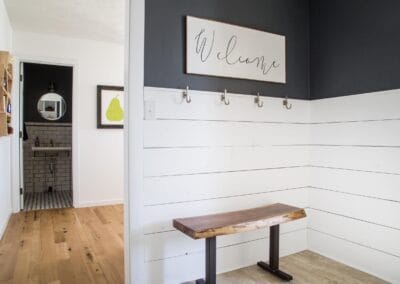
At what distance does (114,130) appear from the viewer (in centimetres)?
447

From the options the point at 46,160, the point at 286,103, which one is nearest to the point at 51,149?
the point at 46,160

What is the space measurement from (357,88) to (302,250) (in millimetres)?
1395

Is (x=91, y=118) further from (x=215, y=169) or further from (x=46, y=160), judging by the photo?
(x=215, y=169)

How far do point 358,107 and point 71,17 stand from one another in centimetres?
315

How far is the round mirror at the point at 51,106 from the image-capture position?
5367 millimetres

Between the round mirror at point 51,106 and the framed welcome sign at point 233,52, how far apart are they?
4239mm

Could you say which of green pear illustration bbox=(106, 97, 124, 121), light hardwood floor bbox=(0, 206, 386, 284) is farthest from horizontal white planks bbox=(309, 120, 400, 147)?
green pear illustration bbox=(106, 97, 124, 121)

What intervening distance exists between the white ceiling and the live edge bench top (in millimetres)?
2370

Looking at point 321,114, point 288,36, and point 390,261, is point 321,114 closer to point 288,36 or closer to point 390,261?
point 288,36

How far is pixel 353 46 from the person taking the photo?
2225 mm

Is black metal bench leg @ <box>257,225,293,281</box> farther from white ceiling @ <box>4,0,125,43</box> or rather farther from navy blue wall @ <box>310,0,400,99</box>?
white ceiling @ <box>4,0,125,43</box>

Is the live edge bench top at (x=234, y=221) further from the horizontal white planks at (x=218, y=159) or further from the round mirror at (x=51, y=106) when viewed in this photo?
the round mirror at (x=51, y=106)

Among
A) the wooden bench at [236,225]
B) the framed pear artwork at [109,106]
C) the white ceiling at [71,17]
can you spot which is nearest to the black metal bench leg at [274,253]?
the wooden bench at [236,225]

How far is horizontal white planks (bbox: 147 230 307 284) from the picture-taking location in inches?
76.5
